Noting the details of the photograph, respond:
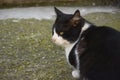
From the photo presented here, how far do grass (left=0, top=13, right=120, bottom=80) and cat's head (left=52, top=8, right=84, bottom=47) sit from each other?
1.35 feet

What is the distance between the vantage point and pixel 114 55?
238cm

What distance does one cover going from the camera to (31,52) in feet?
11.5

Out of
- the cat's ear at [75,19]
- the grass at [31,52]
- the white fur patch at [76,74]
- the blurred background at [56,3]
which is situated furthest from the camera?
the blurred background at [56,3]

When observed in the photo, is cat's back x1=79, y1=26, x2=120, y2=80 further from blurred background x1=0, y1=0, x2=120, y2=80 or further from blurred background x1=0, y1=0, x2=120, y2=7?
blurred background x1=0, y1=0, x2=120, y2=7

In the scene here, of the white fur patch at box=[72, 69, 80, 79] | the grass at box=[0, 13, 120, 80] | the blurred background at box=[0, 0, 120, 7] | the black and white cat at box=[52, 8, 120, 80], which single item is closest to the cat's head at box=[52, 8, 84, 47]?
the black and white cat at box=[52, 8, 120, 80]

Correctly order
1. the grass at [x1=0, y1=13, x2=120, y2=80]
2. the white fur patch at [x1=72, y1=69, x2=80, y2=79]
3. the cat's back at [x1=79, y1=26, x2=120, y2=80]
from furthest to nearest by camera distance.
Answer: the grass at [x1=0, y1=13, x2=120, y2=80], the white fur patch at [x1=72, y1=69, x2=80, y2=79], the cat's back at [x1=79, y1=26, x2=120, y2=80]

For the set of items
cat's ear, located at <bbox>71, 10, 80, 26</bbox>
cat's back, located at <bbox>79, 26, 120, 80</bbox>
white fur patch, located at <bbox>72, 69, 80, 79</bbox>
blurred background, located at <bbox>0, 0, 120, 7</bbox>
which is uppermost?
cat's ear, located at <bbox>71, 10, 80, 26</bbox>

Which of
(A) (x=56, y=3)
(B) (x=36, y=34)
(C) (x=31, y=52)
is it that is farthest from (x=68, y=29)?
(A) (x=56, y=3)

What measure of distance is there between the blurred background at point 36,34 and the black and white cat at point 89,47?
0.37m

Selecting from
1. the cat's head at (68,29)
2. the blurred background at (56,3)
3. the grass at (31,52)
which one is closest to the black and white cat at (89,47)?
the cat's head at (68,29)

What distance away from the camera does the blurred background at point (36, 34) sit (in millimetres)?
3119

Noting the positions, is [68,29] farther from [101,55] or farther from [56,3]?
[56,3]

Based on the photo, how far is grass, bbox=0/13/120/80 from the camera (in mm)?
3068

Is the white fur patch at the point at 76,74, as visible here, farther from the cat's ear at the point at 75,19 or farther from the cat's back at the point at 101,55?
the cat's ear at the point at 75,19
